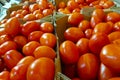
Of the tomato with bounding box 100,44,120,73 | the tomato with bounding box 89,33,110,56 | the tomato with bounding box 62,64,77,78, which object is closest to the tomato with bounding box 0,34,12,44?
the tomato with bounding box 62,64,77,78

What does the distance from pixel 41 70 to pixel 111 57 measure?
266 millimetres

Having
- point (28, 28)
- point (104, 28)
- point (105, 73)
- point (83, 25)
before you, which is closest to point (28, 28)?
point (28, 28)

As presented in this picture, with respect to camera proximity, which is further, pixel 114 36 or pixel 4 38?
pixel 4 38

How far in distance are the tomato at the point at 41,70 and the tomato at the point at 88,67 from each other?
15 cm

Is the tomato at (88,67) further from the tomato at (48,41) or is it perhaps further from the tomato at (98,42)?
the tomato at (48,41)

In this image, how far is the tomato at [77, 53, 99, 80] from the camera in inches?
37.0

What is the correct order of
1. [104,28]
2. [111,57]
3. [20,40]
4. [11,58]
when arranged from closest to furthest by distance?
[111,57] < [11,58] < [104,28] < [20,40]

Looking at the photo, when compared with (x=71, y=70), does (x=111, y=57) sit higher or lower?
higher

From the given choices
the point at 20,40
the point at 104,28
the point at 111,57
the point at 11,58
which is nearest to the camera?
the point at 111,57

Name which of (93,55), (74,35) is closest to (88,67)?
(93,55)

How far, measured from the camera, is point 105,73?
877 mm

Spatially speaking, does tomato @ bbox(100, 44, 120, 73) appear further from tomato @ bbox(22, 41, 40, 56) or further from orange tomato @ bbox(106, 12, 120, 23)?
orange tomato @ bbox(106, 12, 120, 23)

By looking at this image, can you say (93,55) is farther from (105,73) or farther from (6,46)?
(6,46)

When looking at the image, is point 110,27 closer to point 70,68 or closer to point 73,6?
point 70,68
